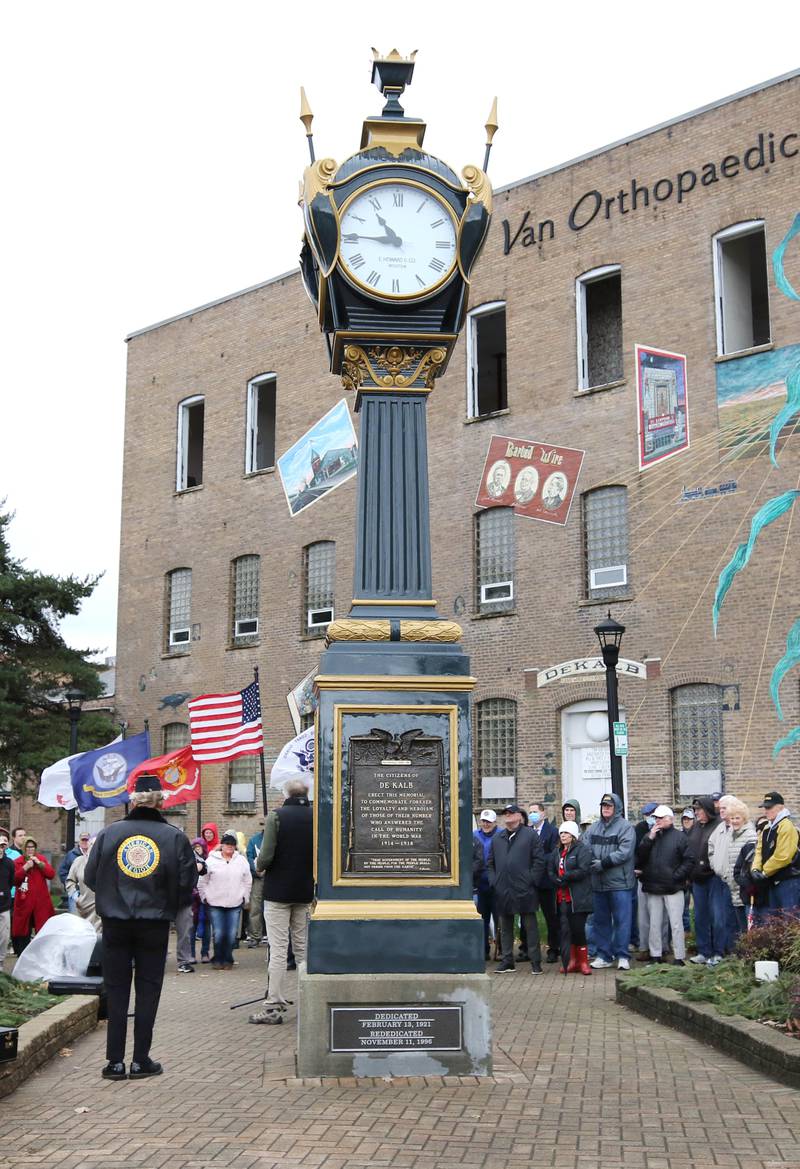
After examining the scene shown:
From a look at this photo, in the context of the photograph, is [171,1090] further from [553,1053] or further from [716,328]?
[716,328]

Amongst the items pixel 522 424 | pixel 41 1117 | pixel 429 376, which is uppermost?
pixel 522 424

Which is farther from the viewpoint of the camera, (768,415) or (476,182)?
(768,415)

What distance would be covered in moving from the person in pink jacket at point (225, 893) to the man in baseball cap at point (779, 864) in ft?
21.5

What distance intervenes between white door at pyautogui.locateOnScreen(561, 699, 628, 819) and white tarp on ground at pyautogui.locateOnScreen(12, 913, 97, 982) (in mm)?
13360

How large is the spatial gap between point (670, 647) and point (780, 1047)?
1544cm

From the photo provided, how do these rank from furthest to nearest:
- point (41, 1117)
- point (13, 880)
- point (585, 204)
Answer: point (585, 204), point (13, 880), point (41, 1117)

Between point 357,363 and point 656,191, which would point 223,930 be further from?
point 656,191

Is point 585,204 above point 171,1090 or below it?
above

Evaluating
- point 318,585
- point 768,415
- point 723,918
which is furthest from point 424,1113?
point 318,585

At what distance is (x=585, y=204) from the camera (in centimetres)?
2538

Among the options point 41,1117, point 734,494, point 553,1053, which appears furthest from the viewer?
point 734,494

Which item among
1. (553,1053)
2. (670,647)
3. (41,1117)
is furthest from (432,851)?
(670,647)

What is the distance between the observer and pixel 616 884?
1441cm

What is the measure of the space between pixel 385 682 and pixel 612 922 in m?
7.98
